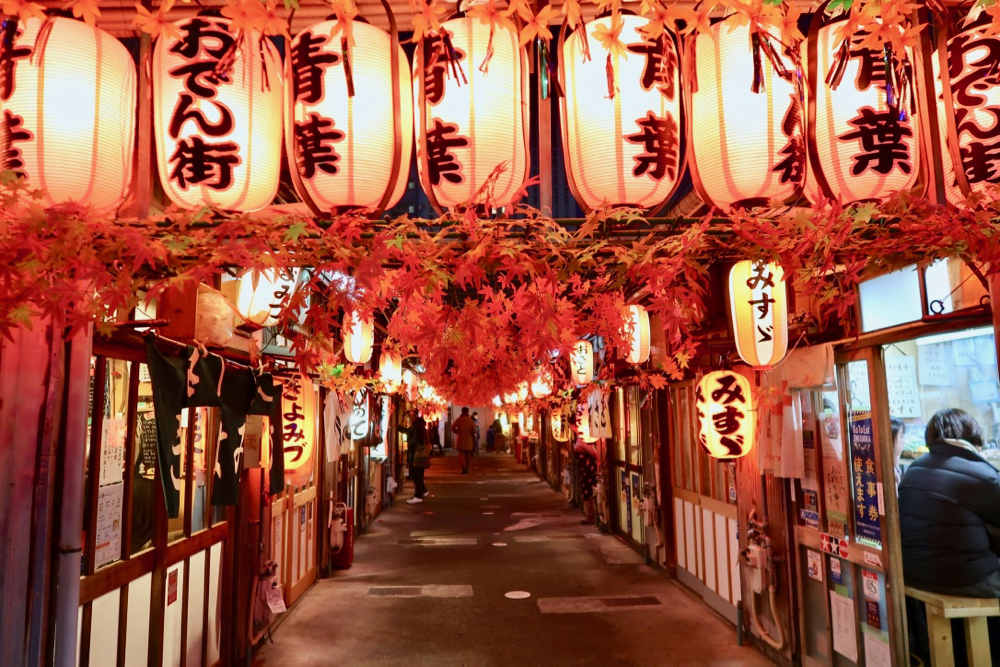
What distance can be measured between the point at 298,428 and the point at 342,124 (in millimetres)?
6173

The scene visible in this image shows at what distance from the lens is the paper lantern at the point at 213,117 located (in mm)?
3770

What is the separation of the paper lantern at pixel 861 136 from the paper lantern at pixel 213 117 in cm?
343

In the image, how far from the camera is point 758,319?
21.2 ft

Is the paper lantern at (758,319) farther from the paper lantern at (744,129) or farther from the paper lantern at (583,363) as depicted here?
the paper lantern at (583,363)

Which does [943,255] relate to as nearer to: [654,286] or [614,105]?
[654,286]

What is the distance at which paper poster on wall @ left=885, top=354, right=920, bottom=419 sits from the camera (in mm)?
7805

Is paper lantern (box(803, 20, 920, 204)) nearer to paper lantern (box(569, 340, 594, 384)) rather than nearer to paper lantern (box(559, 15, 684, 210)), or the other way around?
paper lantern (box(559, 15, 684, 210))

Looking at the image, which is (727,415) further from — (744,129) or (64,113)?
(64,113)

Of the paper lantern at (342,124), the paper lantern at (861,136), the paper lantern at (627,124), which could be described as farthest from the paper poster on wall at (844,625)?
the paper lantern at (342,124)

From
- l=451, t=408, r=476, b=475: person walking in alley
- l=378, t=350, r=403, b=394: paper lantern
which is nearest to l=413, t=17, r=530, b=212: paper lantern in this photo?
l=378, t=350, r=403, b=394: paper lantern

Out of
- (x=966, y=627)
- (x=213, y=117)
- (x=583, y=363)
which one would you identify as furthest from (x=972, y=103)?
(x=583, y=363)

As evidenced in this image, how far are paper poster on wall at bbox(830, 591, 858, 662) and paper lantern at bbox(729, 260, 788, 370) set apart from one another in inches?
118

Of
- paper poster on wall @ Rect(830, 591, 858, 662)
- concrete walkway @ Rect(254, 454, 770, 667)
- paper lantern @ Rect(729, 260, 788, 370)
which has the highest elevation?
paper lantern @ Rect(729, 260, 788, 370)

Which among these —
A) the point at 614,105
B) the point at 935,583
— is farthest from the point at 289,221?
the point at 935,583
